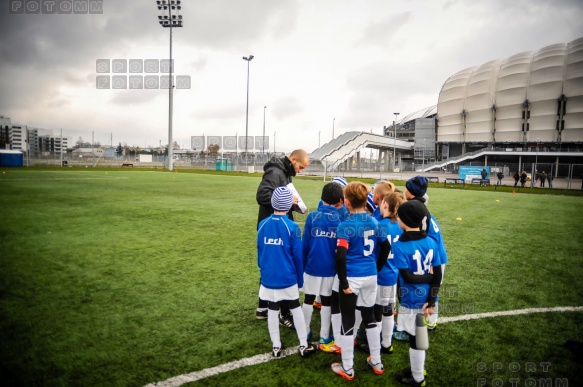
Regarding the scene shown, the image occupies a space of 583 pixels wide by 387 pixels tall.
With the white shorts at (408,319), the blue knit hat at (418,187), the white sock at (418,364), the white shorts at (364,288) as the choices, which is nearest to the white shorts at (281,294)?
the white shorts at (364,288)

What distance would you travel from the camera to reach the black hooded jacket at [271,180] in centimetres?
429

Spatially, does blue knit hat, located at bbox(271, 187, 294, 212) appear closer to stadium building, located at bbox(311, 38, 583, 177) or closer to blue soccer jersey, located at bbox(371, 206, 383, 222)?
blue soccer jersey, located at bbox(371, 206, 383, 222)

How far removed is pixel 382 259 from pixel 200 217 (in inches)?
349

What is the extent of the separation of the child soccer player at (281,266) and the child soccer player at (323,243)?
163 mm

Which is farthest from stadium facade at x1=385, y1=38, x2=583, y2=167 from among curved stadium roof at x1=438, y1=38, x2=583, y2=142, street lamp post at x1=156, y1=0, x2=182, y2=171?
street lamp post at x1=156, y1=0, x2=182, y2=171

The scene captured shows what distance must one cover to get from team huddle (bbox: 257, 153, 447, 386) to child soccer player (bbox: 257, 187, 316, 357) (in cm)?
1

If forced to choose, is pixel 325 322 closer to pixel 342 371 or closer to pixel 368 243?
pixel 342 371

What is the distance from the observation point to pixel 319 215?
11.5 ft

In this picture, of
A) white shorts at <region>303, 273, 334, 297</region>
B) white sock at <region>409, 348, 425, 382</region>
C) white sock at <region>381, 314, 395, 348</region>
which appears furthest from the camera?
white sock at <region>381, 314, 395, 348</region>

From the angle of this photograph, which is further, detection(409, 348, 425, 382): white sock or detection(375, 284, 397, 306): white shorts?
detection(375, 284, 397, 306): white shorts

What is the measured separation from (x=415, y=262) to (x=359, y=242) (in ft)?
1.99

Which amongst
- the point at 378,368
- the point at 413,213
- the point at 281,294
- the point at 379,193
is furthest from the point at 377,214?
the point at 378,368

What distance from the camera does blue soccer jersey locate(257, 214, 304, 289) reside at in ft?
11.2

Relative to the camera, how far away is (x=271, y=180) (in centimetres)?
433
